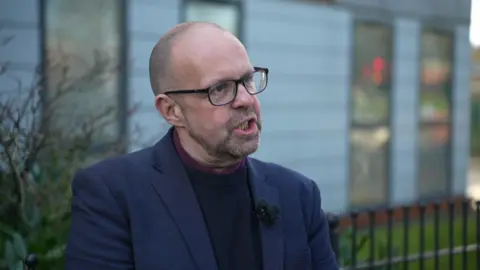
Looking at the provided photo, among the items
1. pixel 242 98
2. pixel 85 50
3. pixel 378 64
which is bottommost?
pixel 242 98

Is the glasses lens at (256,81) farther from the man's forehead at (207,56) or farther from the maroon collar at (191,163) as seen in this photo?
the maroon collar at (191,163)

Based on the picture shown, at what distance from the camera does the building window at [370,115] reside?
9.82 m

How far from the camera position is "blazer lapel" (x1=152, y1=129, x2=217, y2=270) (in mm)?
1964

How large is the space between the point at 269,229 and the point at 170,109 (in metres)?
0.39

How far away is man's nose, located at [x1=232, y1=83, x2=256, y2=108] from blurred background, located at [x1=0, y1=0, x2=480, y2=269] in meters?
1.77

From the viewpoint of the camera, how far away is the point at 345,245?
4.08m

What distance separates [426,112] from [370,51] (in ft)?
4.95

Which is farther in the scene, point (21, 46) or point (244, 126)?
point (21, 46)

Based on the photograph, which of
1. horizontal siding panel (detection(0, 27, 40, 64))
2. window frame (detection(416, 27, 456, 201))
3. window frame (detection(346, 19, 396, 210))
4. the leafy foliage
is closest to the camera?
the leafy foliage

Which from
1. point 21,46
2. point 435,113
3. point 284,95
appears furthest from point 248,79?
point 435,113

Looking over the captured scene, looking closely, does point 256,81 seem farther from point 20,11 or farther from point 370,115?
point 370,115

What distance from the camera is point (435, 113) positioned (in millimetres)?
11078

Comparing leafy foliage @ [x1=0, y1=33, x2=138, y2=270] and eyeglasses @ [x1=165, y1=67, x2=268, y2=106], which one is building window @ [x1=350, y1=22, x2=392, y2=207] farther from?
eyeglasses @ [x1=165, y1=67, x2=268, y2=106]

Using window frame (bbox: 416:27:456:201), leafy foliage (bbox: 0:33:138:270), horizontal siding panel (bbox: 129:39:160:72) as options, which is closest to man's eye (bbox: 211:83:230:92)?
leafy foliage (bbox: 0:33:138:270)
